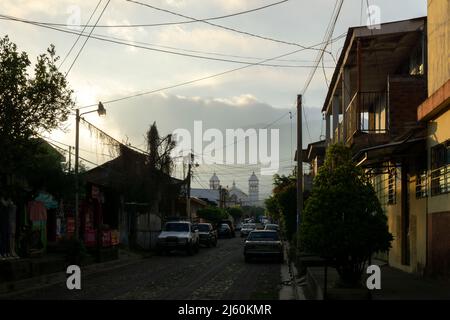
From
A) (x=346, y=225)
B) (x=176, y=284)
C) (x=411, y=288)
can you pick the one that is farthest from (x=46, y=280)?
(x=411, y=288)

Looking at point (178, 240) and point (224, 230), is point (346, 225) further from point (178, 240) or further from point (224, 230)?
point (224, 230)

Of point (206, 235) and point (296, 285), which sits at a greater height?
point (296, 285)

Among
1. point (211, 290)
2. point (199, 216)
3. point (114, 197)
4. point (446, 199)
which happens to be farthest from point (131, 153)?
point (199, 216)

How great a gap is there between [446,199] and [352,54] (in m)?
7.86

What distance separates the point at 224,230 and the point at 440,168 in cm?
5281

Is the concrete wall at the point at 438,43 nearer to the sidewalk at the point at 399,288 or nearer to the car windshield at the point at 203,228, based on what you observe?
the sidewalk at the point at 399,288

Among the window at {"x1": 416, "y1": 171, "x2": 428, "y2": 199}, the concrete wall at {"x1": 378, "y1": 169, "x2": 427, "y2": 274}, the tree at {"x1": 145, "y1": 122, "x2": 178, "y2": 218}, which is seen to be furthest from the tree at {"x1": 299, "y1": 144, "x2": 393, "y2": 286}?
the tree at {"x1": 145, "y1": 122, "x2": 178, "y2": 218}

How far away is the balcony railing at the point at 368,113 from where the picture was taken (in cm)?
1988

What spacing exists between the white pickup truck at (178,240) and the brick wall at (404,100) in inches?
742

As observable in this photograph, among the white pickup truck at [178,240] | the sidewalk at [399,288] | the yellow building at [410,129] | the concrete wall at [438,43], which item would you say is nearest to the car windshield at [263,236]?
the white pickup truck at [178,240]

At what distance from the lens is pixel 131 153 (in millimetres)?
39656

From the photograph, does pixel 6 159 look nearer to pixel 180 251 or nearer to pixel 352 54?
pixel 352 54

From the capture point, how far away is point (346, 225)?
→ 12805 mm
